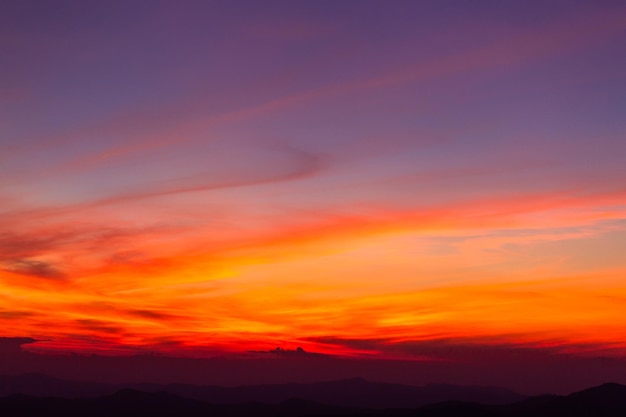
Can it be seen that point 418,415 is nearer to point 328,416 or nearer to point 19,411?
point 328,416

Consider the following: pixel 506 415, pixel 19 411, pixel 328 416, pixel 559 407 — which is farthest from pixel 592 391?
pixel 19 411

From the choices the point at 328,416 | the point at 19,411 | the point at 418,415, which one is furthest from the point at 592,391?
the point at 19,411

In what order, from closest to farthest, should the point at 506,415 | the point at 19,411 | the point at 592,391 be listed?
the point at 506,415 < the point at 592,391 < the point at 19,411

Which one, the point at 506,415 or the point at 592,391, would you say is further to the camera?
the point at 592,391

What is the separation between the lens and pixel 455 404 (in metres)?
182

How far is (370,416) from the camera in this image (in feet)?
625

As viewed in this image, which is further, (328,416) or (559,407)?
(328,416)

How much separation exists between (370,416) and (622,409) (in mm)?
62511

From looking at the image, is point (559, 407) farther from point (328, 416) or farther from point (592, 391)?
point (328, 416)

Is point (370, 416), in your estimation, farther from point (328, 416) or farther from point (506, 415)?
point (506, 415)

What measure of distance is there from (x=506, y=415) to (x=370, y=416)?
36.6 metres

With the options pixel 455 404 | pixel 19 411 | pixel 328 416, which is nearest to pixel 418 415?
pixel 455 404

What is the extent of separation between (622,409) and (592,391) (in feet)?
43.0

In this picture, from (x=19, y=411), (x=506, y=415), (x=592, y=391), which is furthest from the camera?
(x=19, y=411)
